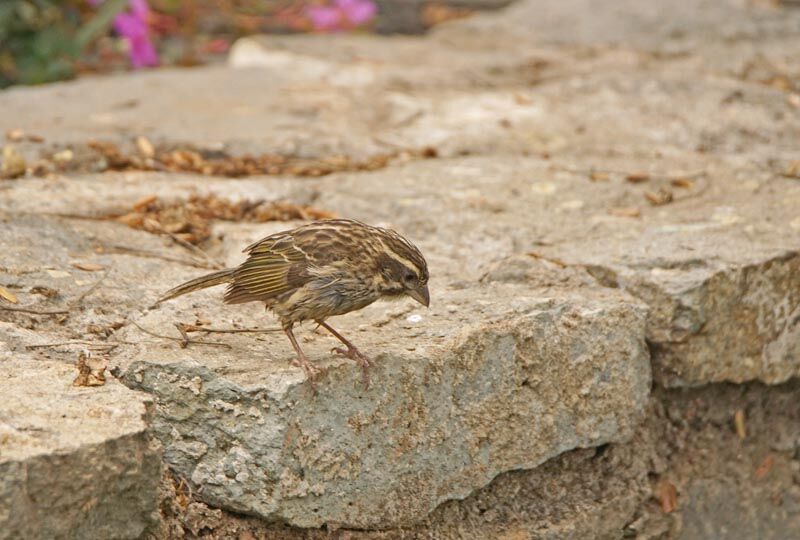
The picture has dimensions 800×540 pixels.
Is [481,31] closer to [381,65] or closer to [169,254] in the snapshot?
[381,65]

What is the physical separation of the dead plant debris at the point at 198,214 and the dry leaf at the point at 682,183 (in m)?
1.87

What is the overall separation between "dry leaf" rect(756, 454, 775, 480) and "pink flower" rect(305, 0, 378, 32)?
6444 mm

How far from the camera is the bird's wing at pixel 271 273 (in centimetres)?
428

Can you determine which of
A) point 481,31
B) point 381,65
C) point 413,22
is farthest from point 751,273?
point 413,22

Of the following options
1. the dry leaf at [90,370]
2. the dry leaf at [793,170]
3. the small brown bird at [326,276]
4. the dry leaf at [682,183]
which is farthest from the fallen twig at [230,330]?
the dry leaf at [793,170]

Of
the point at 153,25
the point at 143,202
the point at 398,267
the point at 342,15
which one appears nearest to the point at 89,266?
the point at 143,202

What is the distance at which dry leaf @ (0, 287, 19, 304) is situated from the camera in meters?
4.43

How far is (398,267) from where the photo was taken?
14.1 feet

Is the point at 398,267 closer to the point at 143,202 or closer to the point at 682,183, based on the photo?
the point at 143,202

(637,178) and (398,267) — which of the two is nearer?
(398,267)

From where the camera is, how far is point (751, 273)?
4.98m

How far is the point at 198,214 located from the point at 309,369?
1885 millimetres

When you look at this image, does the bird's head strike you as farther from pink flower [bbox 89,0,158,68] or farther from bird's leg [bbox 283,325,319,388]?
pink flower [bbox 89,0,158,68]

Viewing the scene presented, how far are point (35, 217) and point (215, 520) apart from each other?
1964 millimetres
